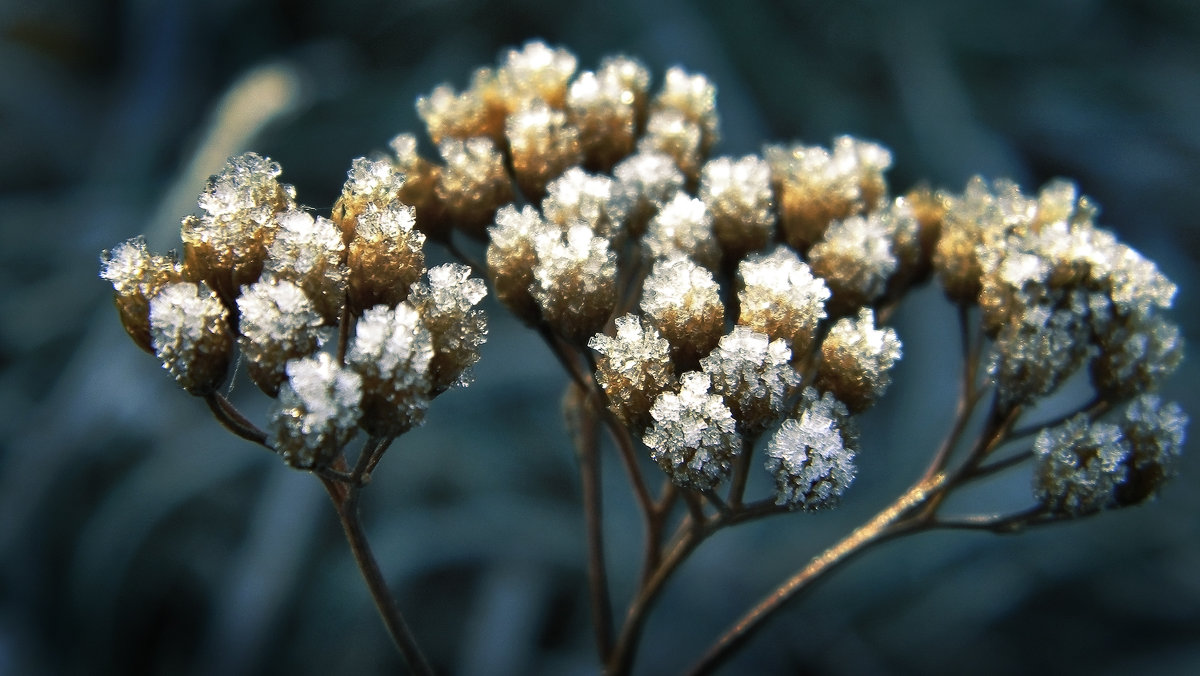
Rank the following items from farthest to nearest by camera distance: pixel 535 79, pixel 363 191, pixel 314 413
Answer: pixel 535 79 → pixel 363 191 → pixel 314 413

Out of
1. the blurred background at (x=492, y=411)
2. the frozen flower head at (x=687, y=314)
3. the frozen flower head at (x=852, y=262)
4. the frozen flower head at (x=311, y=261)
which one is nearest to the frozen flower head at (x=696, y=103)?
the frozen flower head at (x=852, y=262)

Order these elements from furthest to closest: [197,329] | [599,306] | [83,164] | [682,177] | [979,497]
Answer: [83,164], [979,497], [682,177], [599,306], [197,329]

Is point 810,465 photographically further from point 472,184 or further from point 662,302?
point 472,184

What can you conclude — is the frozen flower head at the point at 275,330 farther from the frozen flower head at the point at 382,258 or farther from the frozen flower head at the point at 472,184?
Answer: the frozen flower head at the point at 472,184

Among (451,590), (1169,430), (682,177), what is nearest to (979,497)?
(451,590)

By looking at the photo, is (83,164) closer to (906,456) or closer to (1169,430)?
(906,456)

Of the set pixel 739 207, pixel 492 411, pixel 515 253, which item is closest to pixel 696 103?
pixel 739 207
